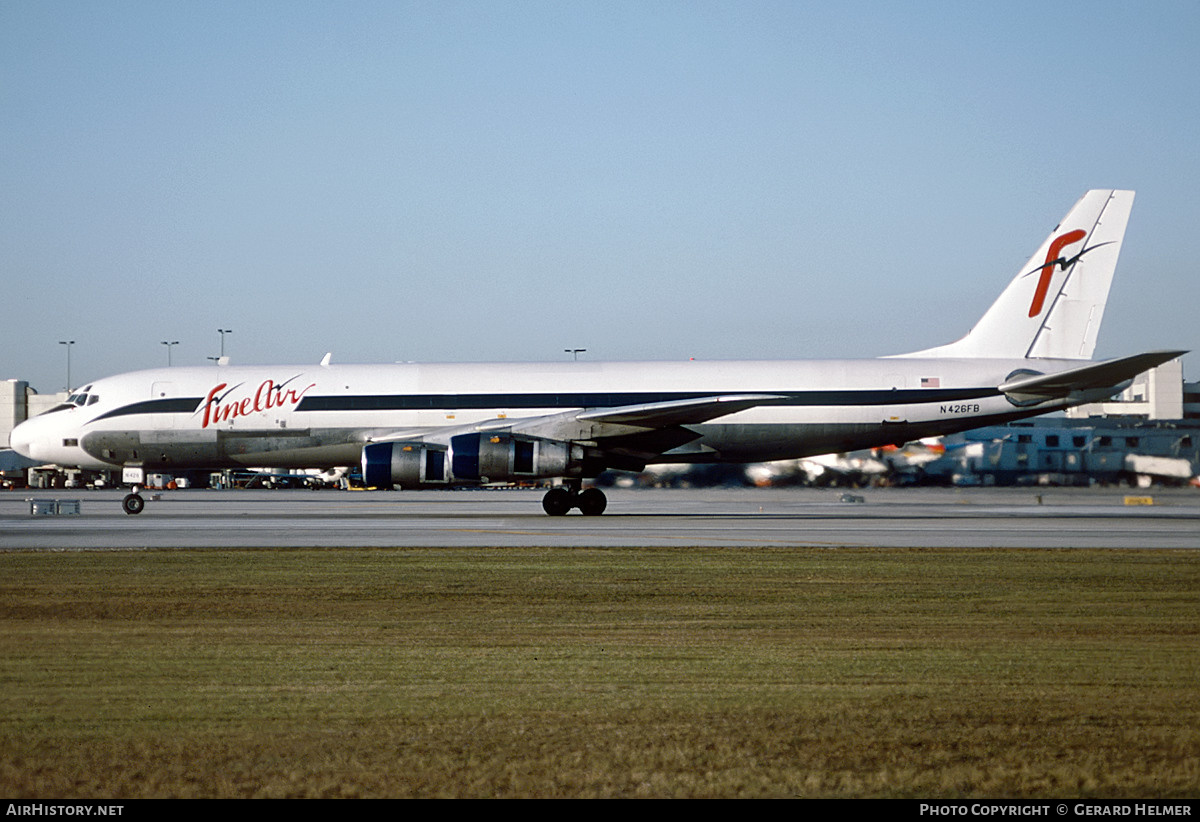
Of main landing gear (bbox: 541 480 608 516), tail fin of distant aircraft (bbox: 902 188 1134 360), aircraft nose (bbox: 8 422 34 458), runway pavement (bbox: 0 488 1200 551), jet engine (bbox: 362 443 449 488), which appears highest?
tail fin of distant aircraft (bbox: 902 188 1134 360)

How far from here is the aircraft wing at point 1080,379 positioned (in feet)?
89.3

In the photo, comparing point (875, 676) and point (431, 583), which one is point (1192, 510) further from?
point (875, 676)

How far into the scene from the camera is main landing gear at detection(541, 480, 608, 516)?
2967 cm

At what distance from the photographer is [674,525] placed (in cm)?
2581

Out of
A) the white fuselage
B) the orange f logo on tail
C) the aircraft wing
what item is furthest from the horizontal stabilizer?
the orange f logo on tail

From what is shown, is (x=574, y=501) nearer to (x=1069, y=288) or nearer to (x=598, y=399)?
(x=598, y=399)

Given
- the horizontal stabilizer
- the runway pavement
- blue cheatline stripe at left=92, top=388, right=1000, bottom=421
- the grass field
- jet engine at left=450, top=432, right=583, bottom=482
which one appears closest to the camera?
the grass field

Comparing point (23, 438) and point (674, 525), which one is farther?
point (23, 438)

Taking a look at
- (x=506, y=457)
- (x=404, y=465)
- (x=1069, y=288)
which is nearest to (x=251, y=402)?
(x=404, y=465)

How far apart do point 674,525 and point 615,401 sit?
5.36 m

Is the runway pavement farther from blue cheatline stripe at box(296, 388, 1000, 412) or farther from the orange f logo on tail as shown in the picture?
the orange f logo on tail

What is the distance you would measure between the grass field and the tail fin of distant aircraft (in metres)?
17.4

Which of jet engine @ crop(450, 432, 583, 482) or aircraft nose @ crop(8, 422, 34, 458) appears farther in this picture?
aircraft nose @ crop(8, 422, 34, 458)

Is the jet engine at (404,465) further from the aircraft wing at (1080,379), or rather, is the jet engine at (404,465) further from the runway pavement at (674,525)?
the aircraft wing at (1080,379)
